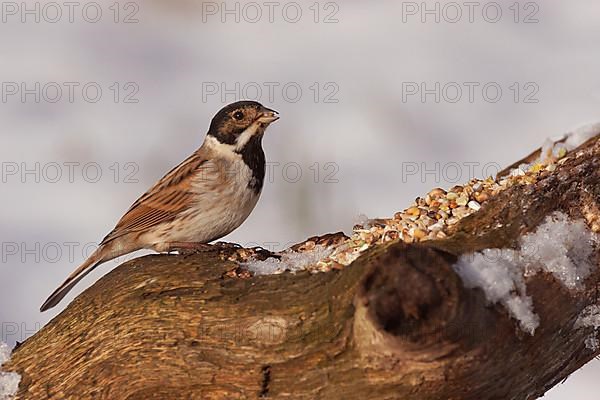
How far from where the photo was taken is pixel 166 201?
501 centimetres

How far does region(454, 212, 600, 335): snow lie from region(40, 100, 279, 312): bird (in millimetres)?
1740

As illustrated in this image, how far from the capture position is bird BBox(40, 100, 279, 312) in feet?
16.0

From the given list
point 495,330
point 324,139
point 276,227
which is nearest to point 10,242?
point 276,227

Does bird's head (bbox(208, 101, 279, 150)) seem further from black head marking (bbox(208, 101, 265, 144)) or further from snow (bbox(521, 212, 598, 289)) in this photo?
snow (bbox(521, 212, 598, 289))

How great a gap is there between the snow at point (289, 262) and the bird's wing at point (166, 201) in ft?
3.17

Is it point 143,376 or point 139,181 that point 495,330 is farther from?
point 139,181

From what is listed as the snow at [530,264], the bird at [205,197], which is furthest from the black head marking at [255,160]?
the snow at [530,264]

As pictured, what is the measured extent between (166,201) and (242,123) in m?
0.48

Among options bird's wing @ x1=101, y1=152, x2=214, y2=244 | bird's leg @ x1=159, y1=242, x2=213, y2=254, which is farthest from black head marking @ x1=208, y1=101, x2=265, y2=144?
bird's leg @ x1=159, y1=242, x2=213, y2=254

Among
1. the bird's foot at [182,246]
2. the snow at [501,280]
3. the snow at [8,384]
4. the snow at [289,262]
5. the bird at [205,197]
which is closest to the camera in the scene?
the snow at [501,280]

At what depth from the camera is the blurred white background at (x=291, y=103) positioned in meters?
6.88

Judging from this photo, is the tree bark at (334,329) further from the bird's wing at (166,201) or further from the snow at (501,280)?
the bird's wing at (166,201)

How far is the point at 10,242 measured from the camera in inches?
270

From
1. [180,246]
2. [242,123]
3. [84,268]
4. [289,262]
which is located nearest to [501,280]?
[289,262]
